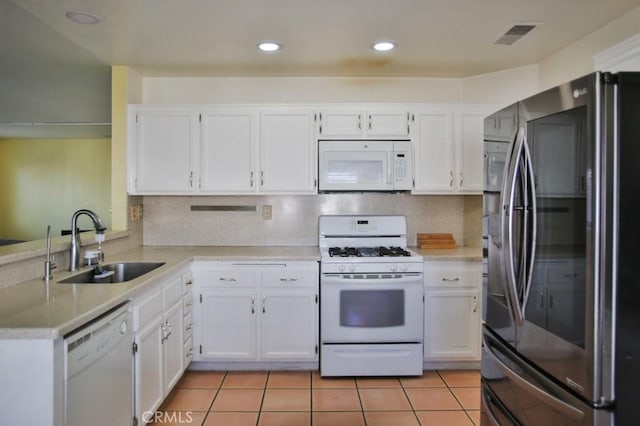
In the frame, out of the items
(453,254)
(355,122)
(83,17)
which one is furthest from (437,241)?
(83,17)

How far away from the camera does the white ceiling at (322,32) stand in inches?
90.1

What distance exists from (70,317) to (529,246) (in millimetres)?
1758

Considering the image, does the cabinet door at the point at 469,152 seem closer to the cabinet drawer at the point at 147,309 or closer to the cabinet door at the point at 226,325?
the cabinet door at the point at 226,325

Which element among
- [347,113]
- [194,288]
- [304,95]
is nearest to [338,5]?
[347,113]

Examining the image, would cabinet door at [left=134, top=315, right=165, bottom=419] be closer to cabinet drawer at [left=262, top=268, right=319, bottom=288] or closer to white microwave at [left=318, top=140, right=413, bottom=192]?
cabinet drawer at [left=262, top=268, right=319, bottom=288]

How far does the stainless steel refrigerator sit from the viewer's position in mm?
1250

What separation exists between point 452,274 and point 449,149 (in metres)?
1.01

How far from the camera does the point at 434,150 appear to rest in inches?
132

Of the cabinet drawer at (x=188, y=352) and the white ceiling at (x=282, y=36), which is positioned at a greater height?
the white ceiling at (x=282, y=36)

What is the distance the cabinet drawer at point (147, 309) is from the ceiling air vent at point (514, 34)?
8.89ft

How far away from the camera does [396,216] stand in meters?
3.58

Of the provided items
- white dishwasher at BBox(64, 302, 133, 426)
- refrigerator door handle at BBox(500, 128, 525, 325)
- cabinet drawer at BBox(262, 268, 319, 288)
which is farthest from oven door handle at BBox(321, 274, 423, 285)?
white dishwasher at BBox(64, 302, 133, 426)

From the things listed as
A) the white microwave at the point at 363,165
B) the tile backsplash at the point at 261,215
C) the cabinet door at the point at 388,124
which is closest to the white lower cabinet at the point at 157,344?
the tile backsplash at the point at 261,215

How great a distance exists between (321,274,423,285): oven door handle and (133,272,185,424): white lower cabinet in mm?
1038
